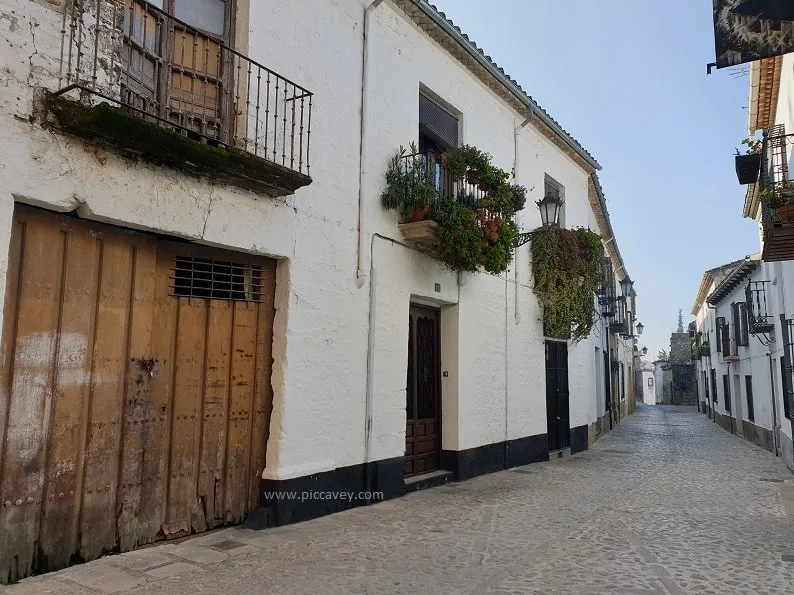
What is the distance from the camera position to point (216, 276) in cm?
550

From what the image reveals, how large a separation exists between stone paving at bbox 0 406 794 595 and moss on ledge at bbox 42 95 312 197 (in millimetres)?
2938

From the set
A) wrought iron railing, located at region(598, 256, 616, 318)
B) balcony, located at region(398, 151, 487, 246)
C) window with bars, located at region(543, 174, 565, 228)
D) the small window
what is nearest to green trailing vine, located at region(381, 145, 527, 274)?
balcony, located at region(398, 151, 487, 246)

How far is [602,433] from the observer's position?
672 inches

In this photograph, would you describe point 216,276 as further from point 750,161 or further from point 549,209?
point 750,161

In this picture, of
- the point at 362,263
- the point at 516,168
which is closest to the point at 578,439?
the point at 516,168

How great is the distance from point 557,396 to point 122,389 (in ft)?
29.4

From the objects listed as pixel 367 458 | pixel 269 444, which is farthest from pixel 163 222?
pixel 367 458

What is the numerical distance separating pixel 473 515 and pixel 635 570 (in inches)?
80.6

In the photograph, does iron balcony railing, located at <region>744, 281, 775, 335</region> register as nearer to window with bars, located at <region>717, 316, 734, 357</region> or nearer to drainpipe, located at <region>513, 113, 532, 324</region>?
window with bars, located at <region>717, 316, 734, 357</region>

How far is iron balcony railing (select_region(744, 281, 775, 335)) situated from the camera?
40.7ft

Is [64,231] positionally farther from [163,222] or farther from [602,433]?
[602,433]

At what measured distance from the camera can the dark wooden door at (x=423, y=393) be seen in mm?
8023

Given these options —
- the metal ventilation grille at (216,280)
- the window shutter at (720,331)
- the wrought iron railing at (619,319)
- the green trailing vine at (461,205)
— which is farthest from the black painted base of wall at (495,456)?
the window shutter at (720,331)

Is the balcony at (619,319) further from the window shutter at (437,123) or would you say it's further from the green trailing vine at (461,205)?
the green trailing vine at (461,205)
